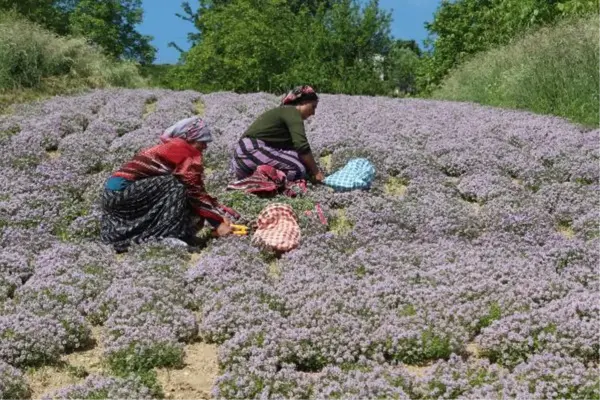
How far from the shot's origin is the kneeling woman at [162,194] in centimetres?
862

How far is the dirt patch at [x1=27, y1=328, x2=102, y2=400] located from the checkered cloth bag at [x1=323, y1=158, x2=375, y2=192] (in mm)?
5143

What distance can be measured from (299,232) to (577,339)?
12.0 ft

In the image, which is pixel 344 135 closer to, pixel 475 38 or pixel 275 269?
pixel 275 269

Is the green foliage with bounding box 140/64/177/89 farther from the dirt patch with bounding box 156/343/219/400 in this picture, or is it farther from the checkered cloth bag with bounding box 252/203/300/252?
the dirt patch with bounding box 156/343/219/400

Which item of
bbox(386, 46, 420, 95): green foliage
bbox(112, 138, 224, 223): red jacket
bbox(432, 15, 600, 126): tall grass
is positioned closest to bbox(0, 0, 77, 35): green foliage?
bbox(386, 46, 420, 95): green foliage

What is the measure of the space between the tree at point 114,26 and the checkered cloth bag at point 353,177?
124 ft

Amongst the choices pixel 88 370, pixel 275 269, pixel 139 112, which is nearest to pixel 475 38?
pixel 139 112

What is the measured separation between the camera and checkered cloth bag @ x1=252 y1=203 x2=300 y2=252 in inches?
336

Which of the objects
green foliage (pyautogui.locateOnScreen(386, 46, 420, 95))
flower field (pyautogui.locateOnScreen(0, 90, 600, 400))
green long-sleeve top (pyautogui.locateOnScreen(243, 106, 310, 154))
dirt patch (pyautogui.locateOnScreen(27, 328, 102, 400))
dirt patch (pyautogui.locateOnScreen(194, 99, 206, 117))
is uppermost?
green foliage (pyautogui.locateOnScreen(386, 46, 420, 95))

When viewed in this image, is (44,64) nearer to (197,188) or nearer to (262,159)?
(262,159)

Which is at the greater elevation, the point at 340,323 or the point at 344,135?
the point at 344,135

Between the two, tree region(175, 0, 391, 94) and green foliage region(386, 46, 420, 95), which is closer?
tree region(175, 0, 391, 94)

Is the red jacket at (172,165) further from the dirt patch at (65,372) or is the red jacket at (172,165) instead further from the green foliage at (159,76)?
the green foliage at (159,76)

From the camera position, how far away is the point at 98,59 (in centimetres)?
2458
